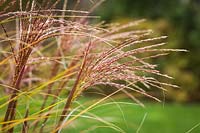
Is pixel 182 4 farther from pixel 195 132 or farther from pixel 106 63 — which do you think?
pixel 106 63

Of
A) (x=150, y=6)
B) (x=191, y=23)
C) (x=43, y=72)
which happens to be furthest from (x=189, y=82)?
(x=43, y=72)

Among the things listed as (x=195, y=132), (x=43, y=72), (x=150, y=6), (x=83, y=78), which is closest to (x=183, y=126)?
(x=195, y=132)

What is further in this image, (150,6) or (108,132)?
(150,6)

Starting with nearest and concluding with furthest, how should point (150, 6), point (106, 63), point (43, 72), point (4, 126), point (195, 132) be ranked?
point (106, 63) → point (4, 126) → point (43, 72) → point (195, 132) → point (150, 6)

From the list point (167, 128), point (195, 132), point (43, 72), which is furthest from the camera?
point (167, 128)

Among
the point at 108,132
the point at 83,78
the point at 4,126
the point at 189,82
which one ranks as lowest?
the point at 189,82

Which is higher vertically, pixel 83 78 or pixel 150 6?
pixel 83 78
